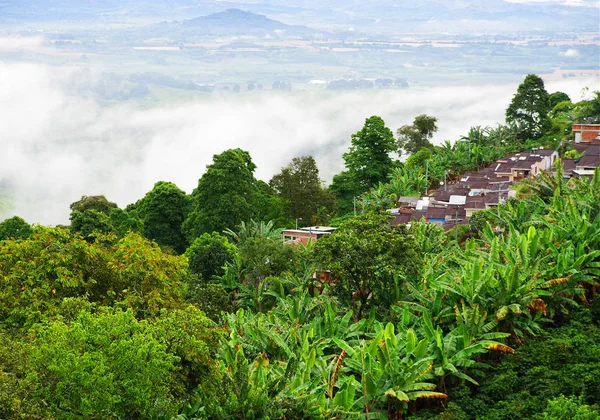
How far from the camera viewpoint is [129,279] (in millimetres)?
20422

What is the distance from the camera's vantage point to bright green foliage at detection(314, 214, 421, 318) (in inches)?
918

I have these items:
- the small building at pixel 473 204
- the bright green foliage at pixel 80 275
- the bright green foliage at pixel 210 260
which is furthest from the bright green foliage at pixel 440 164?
the bright green foliage at pixel 80 275

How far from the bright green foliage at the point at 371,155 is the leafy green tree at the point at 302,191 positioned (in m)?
7.22

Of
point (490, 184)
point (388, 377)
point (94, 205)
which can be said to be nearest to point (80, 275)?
point (388, 377)

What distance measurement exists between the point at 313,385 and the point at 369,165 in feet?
143

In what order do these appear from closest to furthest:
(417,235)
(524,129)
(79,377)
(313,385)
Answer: (79,377)
(313,385)
(417,235)
(524,129)

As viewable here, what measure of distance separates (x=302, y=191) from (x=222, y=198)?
313 inches

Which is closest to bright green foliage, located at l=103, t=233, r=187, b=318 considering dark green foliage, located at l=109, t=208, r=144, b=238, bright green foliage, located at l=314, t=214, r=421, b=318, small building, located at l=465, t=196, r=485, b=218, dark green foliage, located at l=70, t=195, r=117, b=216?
bright green foliage, located at l=314, t=214, r=421, b=318

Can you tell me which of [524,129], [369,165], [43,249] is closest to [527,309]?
[43,249]

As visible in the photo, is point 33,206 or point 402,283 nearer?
point 402,283

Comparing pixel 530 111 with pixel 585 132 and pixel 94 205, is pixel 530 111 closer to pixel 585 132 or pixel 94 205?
pixel 585 132

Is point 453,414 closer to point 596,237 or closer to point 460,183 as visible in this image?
point 596,237

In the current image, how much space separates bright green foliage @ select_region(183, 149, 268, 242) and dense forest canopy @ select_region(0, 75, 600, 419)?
1403cm

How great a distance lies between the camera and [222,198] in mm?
44594
